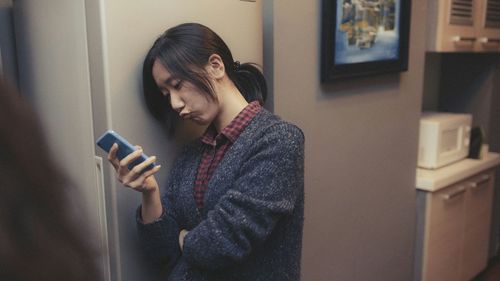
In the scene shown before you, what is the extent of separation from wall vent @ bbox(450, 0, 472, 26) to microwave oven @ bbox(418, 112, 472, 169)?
50cm

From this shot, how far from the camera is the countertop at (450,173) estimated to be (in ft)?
7.90

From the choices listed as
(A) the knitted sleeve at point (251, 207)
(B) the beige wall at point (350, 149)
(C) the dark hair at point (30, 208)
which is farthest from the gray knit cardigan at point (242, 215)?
(C) the dark hair at point (30, 208)

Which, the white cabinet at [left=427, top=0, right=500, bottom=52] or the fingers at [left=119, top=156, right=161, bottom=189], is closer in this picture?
the fingers at [left=119, top=156, right=161, bottom=189]

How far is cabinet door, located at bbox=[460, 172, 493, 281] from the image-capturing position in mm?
2738

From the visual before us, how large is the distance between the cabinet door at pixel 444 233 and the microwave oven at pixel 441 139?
16 cm

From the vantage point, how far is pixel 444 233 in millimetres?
2590

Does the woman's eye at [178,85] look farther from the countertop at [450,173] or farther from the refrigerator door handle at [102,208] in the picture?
the countertop at [450,173]

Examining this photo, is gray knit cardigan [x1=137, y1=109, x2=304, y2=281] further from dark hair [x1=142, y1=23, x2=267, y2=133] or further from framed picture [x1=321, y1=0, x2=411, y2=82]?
framed picture [x1=321, y1=0, x2=411, y2=82]

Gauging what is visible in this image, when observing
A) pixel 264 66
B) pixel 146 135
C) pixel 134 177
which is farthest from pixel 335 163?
pixel 134 177

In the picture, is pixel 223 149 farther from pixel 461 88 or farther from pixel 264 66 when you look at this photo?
pixel 461 88

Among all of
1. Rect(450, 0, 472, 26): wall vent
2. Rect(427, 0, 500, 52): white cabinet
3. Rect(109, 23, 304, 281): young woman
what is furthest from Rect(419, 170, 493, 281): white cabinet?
Rect(109, 23, 304, 281): young woman

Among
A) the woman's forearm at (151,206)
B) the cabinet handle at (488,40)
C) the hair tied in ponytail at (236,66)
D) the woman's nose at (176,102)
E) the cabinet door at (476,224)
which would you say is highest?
the cabinet handle at (488,40)

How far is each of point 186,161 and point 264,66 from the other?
18.3 inches

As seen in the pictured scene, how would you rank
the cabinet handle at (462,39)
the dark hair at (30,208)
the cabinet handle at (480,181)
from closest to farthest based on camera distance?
the dark hair at (30,208)
the cabinet handle at (462,39)
the cabinet handle at (480,181)
